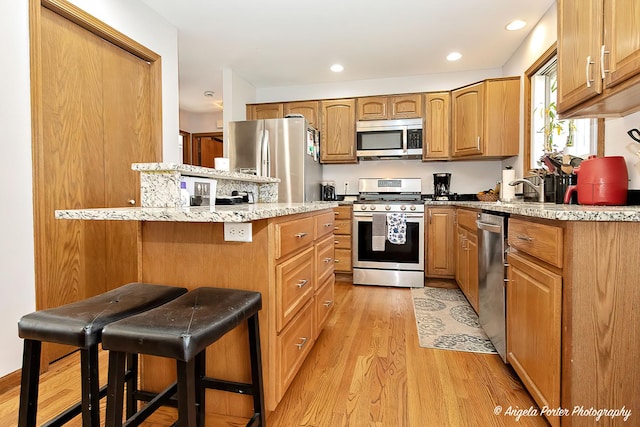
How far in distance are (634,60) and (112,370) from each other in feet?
6.93

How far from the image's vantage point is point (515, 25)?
2.95 m

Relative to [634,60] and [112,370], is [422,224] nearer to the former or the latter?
[634,60]

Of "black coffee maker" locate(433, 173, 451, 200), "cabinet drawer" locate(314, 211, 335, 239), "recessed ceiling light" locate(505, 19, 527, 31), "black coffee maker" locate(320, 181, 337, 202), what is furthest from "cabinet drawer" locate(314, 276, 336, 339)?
"recessed ceiling light" locate(505, 19, 527, 31)

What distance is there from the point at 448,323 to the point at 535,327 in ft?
4.01

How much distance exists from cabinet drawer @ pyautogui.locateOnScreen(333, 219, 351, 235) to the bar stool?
9.41ft

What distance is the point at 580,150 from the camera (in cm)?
242

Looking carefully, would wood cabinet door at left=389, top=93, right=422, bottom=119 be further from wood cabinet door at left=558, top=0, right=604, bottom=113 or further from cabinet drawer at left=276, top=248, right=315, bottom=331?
cabinet drawer at left=276, top=248, right=315, bottom=331

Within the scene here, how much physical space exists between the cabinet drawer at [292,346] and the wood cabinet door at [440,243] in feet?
7.20

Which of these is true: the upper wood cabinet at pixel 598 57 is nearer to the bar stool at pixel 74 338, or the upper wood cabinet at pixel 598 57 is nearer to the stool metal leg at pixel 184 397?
the stool metal leg at pixel 184 397

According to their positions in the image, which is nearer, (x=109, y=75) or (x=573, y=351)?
(x=573, y=351)

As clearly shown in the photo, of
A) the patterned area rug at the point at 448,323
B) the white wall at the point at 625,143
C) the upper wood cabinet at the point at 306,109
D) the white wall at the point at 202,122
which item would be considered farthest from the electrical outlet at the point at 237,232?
the white wall at the point at 202,122

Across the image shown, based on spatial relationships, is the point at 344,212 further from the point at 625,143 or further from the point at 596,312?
the point at 596,312

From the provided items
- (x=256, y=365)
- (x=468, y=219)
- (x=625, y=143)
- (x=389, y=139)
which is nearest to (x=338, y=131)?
(x=389, y=139)

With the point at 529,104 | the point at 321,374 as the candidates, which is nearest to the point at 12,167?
the point at 321,374
